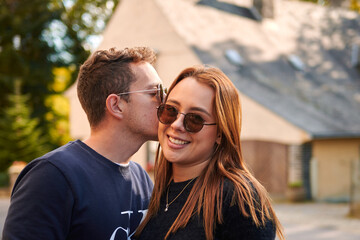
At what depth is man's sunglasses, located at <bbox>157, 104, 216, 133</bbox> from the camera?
253 centimetres

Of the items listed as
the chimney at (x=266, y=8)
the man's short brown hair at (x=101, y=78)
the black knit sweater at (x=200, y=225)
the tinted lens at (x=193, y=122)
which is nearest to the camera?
the black knit sweater at (x=200, y=225)

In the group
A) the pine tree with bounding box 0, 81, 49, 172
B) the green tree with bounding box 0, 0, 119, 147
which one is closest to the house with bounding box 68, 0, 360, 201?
the pine tree with bounding box 0, 81, 49, 172

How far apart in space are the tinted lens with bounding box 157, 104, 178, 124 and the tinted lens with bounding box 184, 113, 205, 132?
0.10 metres

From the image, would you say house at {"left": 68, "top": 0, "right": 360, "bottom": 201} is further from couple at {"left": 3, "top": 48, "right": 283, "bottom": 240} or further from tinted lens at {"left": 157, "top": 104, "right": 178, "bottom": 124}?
tinted lens at {"left": 157, "top": 104, "right": 178, "bottom": 124}

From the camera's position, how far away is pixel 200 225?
2.38 meters

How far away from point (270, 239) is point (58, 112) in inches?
997

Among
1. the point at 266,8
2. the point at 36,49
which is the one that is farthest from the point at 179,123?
the point at 36,49

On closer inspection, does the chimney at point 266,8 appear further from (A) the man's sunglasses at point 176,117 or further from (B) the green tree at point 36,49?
(A) the man's sunglasses at point 176,117

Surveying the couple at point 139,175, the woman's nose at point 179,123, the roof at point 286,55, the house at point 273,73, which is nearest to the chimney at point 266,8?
the house at point 273,73

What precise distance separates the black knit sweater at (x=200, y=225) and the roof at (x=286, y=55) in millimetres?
14406

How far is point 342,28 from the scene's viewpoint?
2453cm

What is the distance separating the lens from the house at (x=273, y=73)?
17.2 metres

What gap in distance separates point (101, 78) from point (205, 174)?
815 mm

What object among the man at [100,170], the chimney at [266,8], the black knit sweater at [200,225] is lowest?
the black knit sweater at [200,225]
